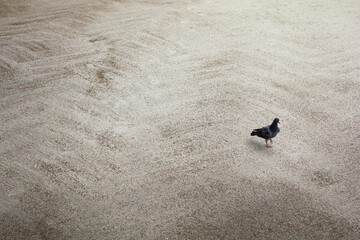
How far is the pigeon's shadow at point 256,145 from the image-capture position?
2.13m

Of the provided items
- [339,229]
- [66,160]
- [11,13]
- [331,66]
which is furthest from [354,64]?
[11,13]

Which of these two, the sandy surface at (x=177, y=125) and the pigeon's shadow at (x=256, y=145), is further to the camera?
the pigeon's shadow at (x=256, y=145)

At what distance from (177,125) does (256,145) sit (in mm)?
577

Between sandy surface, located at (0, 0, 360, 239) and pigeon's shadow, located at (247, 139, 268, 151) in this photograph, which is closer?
sandy surface, located at (0, 0, 360, 239)

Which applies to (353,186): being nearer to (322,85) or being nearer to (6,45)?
(322,85)

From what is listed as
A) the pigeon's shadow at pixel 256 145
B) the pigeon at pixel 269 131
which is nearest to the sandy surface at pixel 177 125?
the pigeon's shadow at pixel 256 145

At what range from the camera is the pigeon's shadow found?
2.13 m

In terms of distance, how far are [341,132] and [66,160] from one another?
190 cm

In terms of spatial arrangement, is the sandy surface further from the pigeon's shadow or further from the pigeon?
the pigeon

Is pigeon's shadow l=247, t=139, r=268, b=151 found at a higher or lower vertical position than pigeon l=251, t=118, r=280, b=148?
lower

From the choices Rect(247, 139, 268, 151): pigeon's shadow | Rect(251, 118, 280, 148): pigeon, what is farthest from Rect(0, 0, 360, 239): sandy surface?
Rect(251, 118, 280, 148): pigeon

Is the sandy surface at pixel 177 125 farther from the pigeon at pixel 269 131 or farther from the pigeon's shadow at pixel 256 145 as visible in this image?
the pigeon at pixel 269 131

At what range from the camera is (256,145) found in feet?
7.07

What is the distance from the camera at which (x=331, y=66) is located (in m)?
2.97
